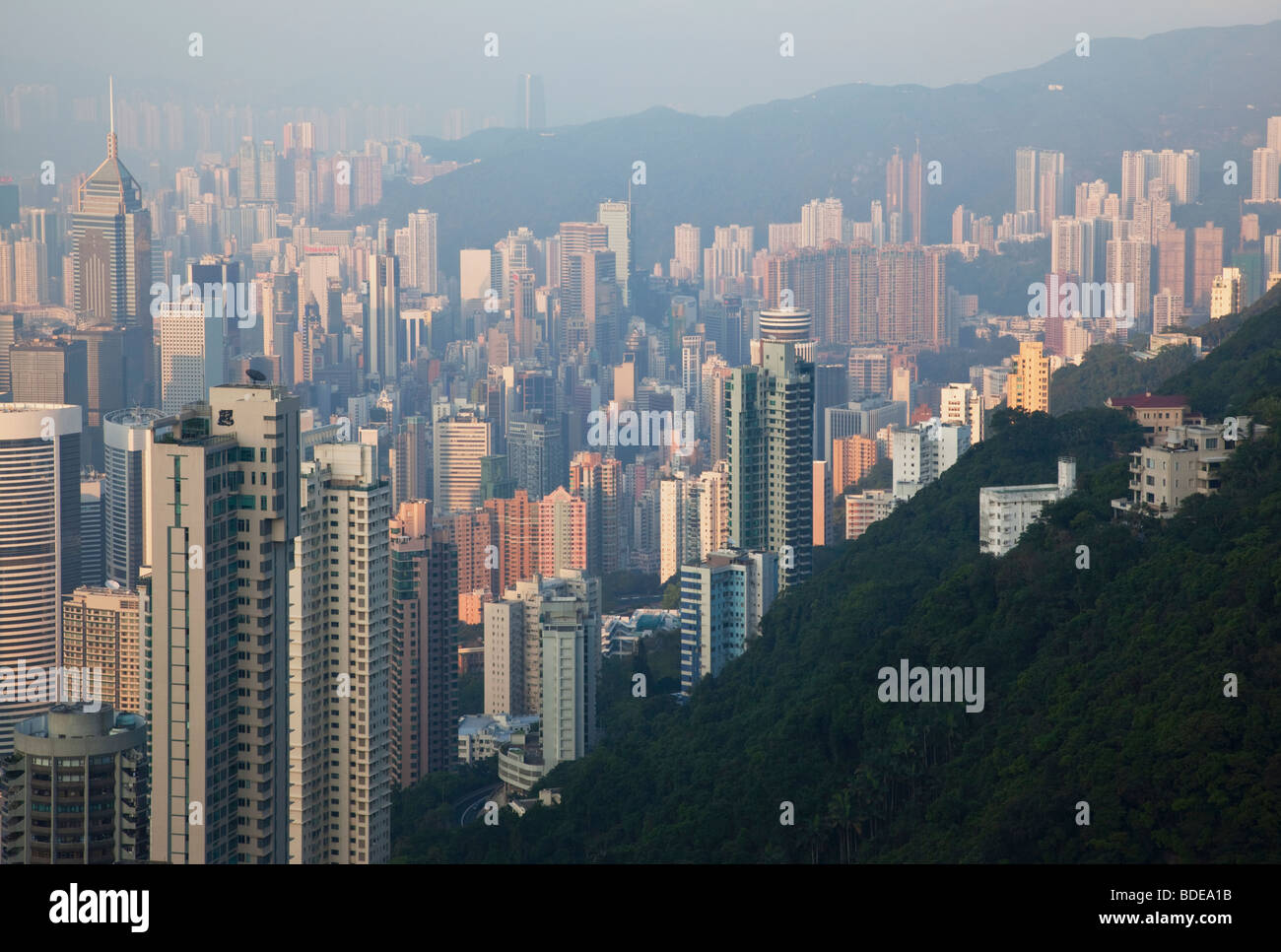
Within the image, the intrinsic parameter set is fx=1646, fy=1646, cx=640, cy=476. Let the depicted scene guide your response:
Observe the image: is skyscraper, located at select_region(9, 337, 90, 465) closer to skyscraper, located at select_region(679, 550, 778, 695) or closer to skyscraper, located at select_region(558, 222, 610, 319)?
skyscraper, located at select_region(679, 550, 778, 695)

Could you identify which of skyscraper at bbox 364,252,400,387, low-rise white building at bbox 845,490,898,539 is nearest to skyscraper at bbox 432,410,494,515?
skyscraper at bbox 364,252,400,387

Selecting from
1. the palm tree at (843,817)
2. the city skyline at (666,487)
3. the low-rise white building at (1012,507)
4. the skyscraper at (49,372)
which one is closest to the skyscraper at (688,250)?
the city skyline at (666,487)

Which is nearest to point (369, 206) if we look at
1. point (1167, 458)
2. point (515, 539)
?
point (515, 539)

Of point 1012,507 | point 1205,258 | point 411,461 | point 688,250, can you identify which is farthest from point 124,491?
point 688,250

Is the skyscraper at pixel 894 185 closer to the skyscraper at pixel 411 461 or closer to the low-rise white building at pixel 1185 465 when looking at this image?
the skyscraper at pixel 411 461
